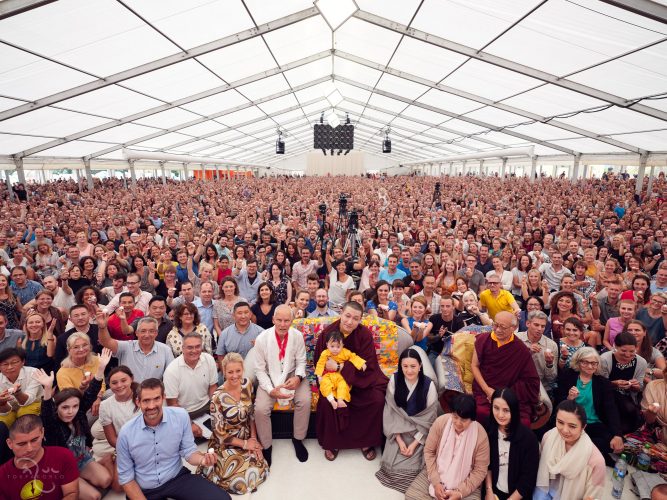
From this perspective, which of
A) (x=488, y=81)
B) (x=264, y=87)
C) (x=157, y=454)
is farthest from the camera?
(x=264, y=87)

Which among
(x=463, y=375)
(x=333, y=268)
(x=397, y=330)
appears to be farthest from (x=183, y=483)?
(x=333, y=268)

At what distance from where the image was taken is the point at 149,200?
12.6 meters

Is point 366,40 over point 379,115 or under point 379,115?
under

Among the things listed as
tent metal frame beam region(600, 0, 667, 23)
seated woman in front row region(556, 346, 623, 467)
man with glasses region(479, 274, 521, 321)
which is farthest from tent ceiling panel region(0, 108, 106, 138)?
tent metal frame beam region(600, 0, 667, 23)

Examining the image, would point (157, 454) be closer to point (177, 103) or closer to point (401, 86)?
point (177, 103)

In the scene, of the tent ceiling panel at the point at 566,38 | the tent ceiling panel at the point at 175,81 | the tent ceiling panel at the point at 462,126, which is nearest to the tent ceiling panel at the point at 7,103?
the tent ceiling panel at the point at 175,81

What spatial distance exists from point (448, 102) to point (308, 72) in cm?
580

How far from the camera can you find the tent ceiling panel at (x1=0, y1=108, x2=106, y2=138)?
9.62 meters

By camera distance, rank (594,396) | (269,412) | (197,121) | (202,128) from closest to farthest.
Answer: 1. (594,396)
2. (269,412)
3. (197,121)
4. (202,128)

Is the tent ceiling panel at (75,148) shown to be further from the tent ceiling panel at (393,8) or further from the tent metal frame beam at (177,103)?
the tent ceiling panel at (393,8)

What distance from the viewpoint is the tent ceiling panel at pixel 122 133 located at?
528 inches

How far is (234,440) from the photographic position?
2.89 meters

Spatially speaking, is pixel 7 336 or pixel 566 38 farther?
pixel 566 38

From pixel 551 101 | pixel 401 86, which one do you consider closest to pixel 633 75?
pixel 551 101
